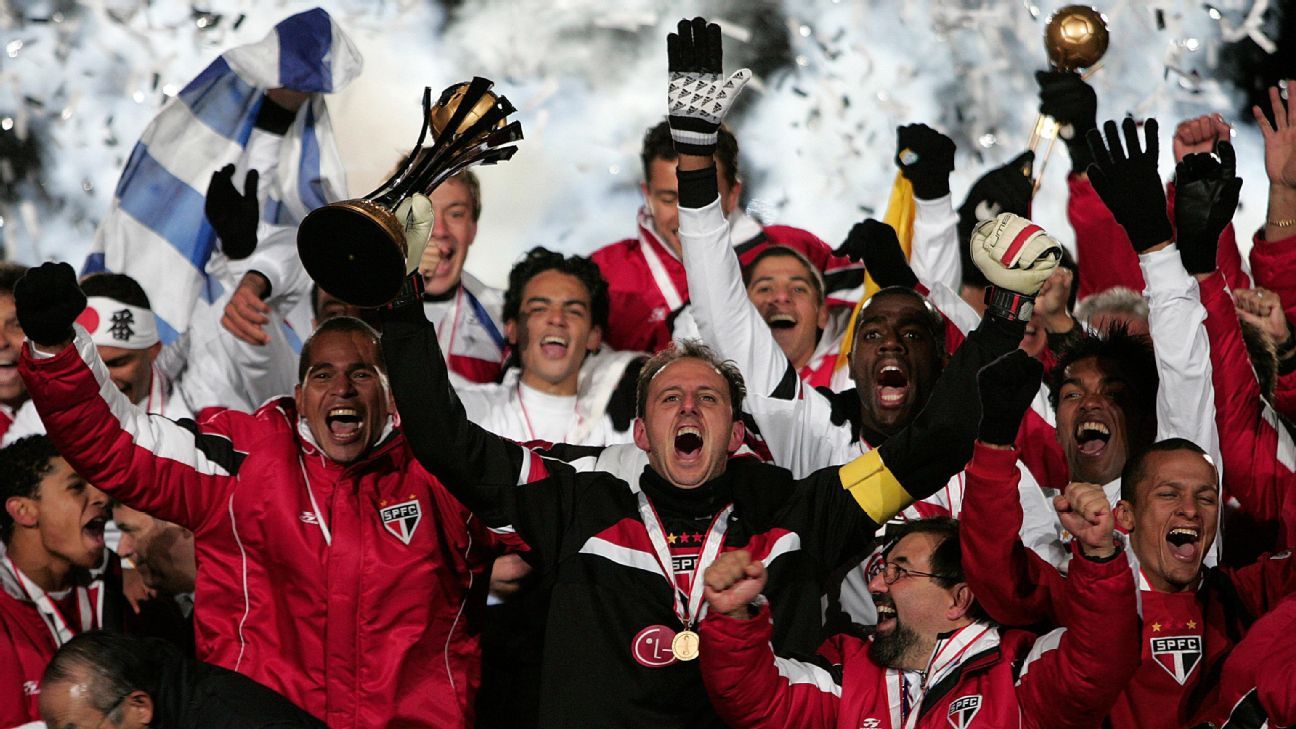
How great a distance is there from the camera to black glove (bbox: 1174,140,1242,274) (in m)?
4.73

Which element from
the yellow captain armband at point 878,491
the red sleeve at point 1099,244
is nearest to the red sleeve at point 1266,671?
the yellow captain armband at point 878,491

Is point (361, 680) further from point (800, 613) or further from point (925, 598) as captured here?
point (925, 598)

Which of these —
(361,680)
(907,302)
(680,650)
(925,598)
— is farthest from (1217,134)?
(361,680)

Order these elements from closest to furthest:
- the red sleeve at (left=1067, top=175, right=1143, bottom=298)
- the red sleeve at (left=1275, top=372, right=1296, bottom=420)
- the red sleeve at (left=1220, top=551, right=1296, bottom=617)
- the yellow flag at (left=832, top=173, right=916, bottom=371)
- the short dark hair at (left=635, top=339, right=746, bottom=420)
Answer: the red sleeve at (left=1220, top=551, right=1296, bottom=617)
the short dark hair at (left=635, top=339, right=746, bottom=420)
the red sleeve at (left=1275, top=372, right=1296, bottom=420)
the yellow flag at (left=832, top=173, right=916, bottom=371)
the red sleeve at (left=1067, top=175, right=1143, bottom=298)

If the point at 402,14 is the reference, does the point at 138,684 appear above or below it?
below

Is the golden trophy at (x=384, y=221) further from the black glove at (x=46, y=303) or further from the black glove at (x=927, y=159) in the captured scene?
the black glove at (x=927, y=159)

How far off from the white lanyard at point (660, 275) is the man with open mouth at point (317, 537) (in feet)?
5.63

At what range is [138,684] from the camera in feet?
13.6

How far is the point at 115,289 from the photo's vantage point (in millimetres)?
5652

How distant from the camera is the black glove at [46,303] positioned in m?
4.12

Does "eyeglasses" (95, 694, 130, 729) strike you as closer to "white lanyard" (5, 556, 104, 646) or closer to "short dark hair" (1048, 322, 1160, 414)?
"white lanyard" (5, 556, 104, 646)

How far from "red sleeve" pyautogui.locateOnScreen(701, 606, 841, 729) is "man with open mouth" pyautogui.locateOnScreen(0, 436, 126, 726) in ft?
6.62

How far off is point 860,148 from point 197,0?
311 cm

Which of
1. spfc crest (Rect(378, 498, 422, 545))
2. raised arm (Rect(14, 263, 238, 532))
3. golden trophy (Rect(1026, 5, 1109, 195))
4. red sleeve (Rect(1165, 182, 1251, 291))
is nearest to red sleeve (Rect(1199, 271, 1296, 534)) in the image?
red sleeve (Rect(1165, 182, 1251, 291))
